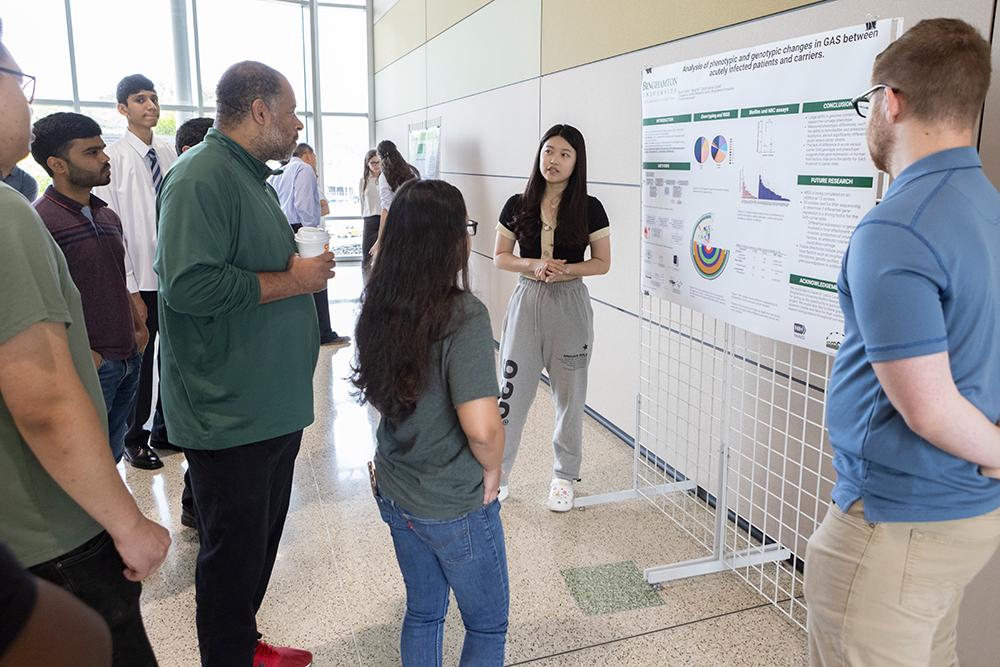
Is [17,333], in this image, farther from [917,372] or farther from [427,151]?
[427,151]

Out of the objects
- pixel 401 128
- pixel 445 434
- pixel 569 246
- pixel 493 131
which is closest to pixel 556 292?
pixel 569 246

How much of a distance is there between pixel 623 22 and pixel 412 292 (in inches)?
99.0

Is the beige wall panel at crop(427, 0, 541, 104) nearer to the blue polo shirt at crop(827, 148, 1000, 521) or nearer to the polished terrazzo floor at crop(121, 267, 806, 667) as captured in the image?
the polished terrazzo floor at crop(121, 267, 806, 667)

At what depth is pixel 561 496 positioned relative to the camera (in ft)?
9.40

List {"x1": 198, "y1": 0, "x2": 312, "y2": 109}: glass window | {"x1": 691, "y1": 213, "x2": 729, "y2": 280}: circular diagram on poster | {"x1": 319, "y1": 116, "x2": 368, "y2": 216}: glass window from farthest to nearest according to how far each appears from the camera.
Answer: {"x1": 319, "y1": 116, "x2": 368, "y2": 216}: glass window < {"x1": 198, "y1": 0, "x2": 312, "y2": 109}: glass window < {"x1": 691, "y1": 213, "x2": 729, "y2": 280}: circular diagram on poster

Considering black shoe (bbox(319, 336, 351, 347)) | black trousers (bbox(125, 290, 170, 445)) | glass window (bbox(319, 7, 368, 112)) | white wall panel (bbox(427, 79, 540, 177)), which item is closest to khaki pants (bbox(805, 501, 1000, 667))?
black trousers (bbox(125, 290, 170, 445))

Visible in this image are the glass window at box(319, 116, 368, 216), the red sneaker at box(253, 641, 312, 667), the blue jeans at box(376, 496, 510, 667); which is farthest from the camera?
the glass window at box(319, 116, 368, 216)

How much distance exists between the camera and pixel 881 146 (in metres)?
1.23

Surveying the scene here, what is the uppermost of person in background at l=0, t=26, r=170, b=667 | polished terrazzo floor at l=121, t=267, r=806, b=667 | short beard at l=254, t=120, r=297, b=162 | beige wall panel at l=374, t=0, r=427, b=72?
beige wall panel at l=374, t=0, r=427, b=72

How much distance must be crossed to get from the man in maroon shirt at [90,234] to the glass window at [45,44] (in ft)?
22.1

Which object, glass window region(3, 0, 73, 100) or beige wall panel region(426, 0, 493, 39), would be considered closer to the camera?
beige wall panel region(426, 0, 493, 39)

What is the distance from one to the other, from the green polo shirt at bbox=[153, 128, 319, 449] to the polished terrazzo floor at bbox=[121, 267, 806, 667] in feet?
0.29

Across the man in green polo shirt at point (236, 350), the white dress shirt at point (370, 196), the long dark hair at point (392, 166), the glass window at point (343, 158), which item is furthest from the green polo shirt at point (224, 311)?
the glass window at point (343, 158)

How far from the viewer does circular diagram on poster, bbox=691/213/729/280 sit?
2.19m
